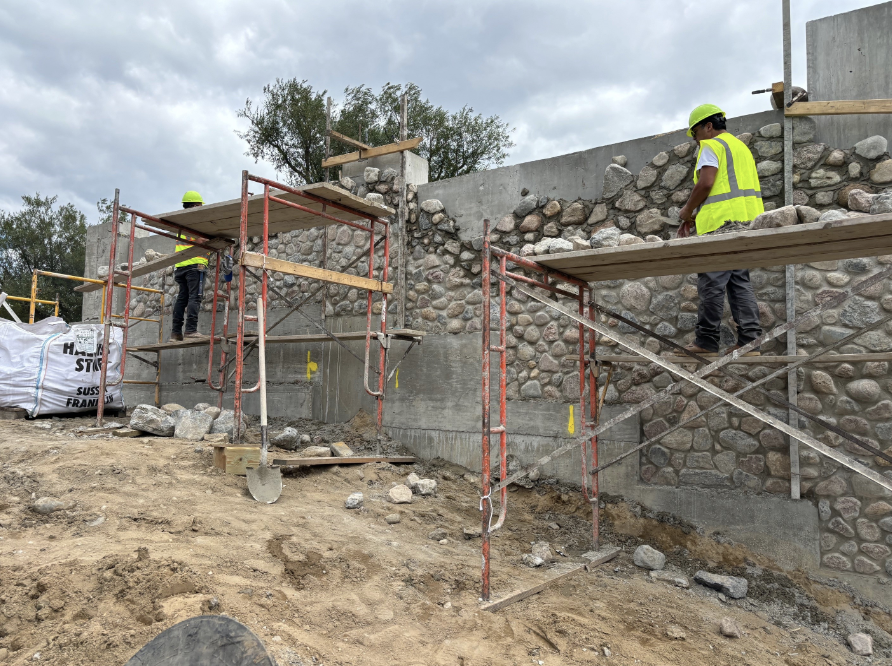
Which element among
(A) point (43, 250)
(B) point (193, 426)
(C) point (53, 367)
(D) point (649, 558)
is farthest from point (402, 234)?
(A) point (43, 250)

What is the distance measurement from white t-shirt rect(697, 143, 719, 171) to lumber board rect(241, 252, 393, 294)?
127 inches

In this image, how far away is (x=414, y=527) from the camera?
5000 millimetres

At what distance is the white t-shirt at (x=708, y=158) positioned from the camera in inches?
178

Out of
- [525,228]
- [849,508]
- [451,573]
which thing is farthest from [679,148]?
[451,573]

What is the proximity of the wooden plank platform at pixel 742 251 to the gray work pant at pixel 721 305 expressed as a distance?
0.70 meters

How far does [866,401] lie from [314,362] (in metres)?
5.60

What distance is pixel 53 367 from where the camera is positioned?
8.16 m

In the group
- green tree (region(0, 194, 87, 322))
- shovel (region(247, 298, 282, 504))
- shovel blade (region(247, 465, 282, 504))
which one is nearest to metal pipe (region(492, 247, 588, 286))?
shovel (region(247, 298, 282, 504))

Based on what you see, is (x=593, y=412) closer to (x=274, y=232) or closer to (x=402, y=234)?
(x=402, y=234)

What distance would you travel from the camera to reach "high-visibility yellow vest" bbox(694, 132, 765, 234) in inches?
177

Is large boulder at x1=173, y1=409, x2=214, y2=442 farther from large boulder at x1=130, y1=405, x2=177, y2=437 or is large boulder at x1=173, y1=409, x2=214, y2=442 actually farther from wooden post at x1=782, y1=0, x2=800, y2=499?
wooden post at x1=782, y1=0, x2=800, y2=499

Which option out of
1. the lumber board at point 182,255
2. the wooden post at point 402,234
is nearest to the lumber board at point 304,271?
the wooden post at point 402,234

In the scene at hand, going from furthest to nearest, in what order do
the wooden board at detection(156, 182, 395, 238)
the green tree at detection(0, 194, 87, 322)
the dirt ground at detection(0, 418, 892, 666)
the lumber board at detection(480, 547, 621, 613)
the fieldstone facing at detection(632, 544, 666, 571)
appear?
the green tree at detection(0, 194, 87, 322) < the wooden board at detection(156, 182, 395, 238) < the fieldstone facing at detection(632, 544, 666, 571) < the lumber board at detection(480, 547, 621, 613) < the dirt ground at detection(0, 418, 892, 666)

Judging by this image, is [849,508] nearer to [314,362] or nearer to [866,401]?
[866,401]
